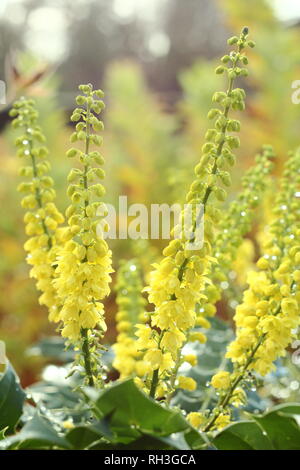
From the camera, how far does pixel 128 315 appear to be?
1038 mm

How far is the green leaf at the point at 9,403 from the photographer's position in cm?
76

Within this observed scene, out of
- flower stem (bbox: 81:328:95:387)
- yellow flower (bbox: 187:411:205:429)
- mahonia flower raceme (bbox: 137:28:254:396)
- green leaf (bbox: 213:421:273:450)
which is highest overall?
mahonia flower raceme (bbox: 137:28:254:396)

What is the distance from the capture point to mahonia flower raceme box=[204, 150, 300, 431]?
73cm

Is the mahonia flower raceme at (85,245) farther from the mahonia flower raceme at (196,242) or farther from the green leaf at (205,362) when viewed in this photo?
the green leaf at (205,362)

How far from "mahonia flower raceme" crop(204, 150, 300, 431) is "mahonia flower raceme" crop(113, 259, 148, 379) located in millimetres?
184

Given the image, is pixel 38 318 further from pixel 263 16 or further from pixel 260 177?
pixel 263 16

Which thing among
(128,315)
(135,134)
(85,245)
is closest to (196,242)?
(85,245)

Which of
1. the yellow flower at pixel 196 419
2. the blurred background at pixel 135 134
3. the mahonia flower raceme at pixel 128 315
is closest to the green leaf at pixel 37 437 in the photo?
the yellow flower at pixel 196 419

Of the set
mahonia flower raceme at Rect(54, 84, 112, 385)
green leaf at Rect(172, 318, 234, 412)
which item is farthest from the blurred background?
mahonia flower raceme at Rect(54, 84, 112, 385)

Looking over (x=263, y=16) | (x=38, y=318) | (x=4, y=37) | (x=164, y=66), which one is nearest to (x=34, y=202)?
(x=38, y=318)

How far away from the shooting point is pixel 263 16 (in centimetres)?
281

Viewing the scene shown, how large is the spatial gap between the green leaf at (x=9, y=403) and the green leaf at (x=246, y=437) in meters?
0.28

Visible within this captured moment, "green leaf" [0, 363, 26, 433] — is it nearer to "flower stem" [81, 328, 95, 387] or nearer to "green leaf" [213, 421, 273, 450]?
"flower stem" [81, 328, 95, 387]

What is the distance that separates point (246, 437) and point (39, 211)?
406 mm
